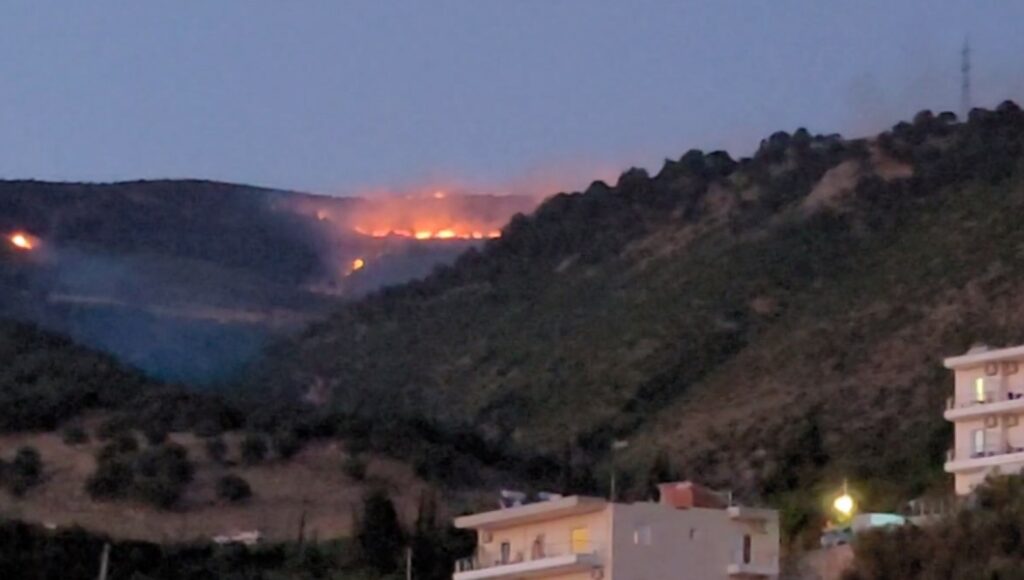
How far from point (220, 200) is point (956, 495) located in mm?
121814

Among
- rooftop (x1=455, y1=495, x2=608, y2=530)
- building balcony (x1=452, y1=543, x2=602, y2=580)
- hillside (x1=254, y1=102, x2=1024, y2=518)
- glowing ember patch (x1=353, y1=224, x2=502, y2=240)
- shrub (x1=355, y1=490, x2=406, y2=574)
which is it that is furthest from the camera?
glowing ember patch (x1=353, y1=224, x2=502, y2=240)

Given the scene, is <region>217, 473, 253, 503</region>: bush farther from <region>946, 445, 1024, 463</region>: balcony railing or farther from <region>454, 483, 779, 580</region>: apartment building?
<region>946, 445, 1024, 463</region>: balcony railing

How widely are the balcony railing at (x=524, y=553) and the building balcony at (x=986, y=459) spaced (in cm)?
1312

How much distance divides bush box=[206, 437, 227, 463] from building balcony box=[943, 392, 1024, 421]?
3106 centimetres

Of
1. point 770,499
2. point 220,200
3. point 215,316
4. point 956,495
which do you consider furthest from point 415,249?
point 956,495

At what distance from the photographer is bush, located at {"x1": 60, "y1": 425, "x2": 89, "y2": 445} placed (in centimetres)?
9100

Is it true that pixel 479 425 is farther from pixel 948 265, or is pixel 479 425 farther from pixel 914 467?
pixel 914 467

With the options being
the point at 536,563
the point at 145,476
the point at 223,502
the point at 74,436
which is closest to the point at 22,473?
the point at 145,476

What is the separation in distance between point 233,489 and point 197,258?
81.3 metres

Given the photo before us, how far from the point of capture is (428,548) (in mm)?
68875

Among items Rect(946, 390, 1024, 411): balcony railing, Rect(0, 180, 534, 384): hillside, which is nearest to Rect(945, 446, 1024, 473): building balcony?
Rect(946, 390, 1024, 411): balcony railing

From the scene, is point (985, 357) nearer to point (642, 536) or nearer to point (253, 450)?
point (642, 536)

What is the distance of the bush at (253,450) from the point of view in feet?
290

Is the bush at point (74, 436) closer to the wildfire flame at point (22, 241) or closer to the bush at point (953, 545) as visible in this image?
the bush at point (953, 545)
